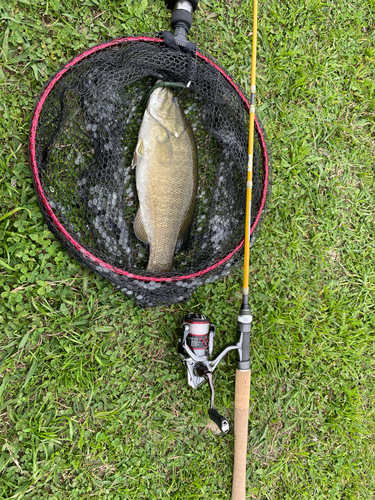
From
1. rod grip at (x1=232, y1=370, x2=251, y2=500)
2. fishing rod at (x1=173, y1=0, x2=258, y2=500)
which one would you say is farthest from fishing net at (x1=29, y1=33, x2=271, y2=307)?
rod grip at (x1=232, y1=370, x2=251, y2=500)

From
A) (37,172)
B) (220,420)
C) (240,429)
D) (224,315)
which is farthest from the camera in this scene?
(224,315)

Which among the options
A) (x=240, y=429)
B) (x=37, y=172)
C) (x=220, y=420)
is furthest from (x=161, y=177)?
(x=240, y=429)

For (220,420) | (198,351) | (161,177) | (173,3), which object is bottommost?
(220,420)

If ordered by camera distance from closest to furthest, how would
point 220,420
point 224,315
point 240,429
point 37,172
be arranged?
1. point 37,172
2. point 220,420
3. point 240,429
4. point 224,315

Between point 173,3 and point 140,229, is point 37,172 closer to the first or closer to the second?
point 140,229

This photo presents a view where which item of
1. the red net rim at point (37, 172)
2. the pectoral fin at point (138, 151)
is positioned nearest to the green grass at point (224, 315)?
the red net rim at point (37, 172)

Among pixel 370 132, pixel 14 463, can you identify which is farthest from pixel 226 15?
pixel 14 463

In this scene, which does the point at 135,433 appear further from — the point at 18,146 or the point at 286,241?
the point at 18,146
